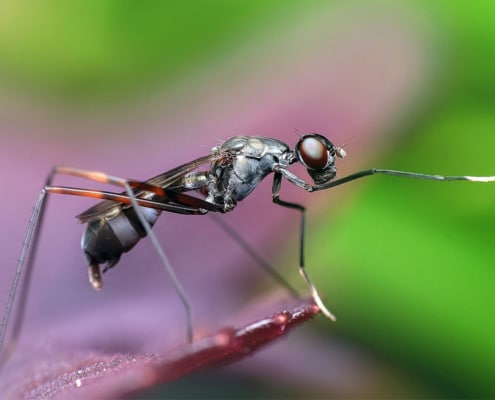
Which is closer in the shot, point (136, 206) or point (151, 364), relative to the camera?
point (151, 364)

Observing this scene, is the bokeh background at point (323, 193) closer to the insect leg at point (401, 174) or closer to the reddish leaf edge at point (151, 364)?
the insect leg at point (401, 174)

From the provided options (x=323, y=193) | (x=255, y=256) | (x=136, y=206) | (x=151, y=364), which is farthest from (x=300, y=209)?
(x=151, y=364)

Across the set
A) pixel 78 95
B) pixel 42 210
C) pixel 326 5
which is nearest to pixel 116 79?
pixel 78 95

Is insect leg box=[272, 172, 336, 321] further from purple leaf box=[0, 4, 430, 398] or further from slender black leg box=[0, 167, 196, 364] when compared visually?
slender black leg box=[0, 167, 196, 364]

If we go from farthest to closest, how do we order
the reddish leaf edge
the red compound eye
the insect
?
the red compound eye
the insect
the reddish leaf edge

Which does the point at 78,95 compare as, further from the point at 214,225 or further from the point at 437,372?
the point at 437,372

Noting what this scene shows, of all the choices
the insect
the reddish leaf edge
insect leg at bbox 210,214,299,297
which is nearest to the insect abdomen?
the insect

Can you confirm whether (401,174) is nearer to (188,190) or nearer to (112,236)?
(188,190)
